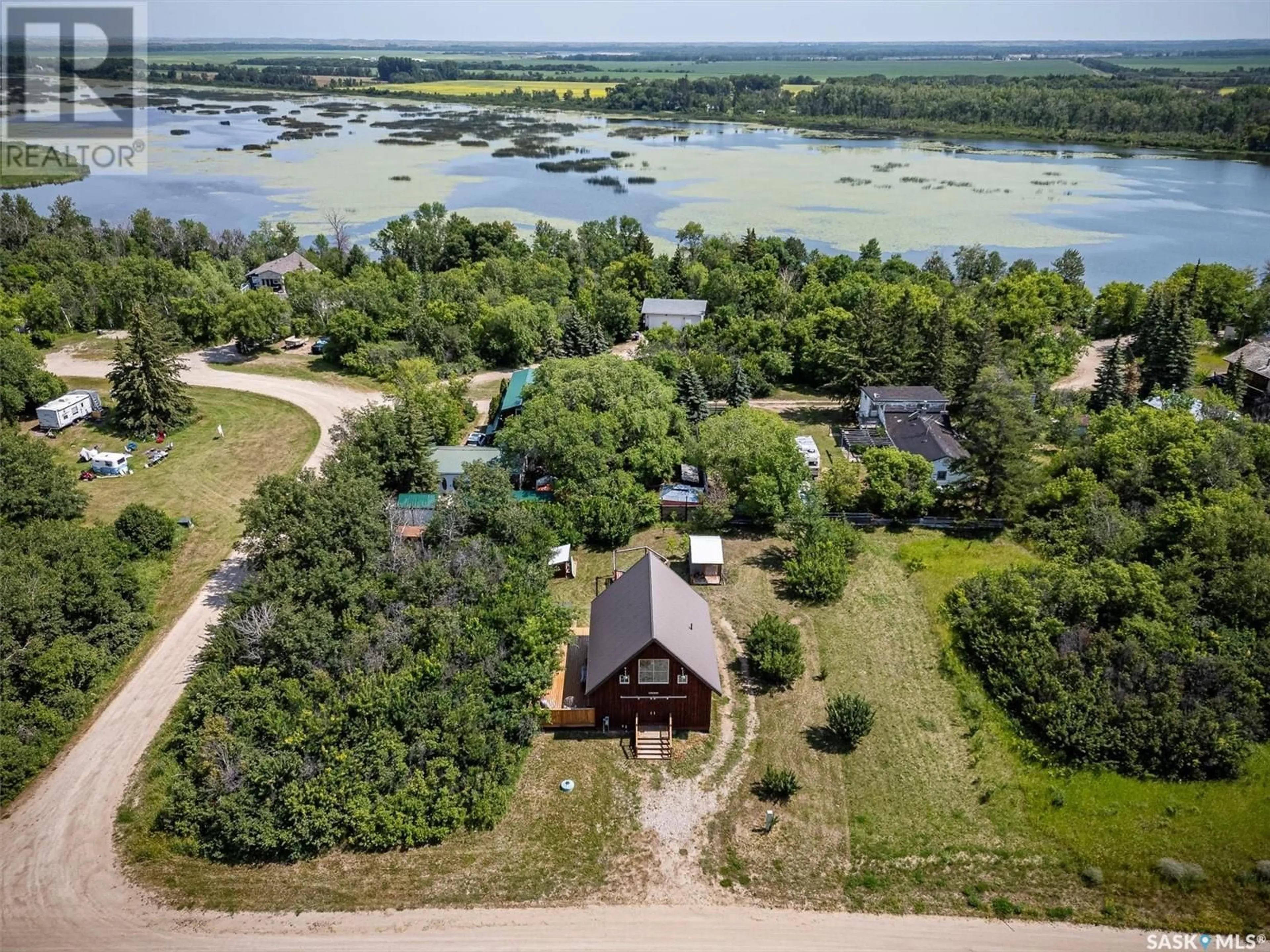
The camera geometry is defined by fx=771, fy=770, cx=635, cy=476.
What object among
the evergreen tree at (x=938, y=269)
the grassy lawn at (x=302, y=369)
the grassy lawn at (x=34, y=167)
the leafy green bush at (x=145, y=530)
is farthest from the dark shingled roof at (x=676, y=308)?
the grassy lawn at (x=34, y=167)

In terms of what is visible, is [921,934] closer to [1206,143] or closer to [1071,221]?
[1071,221]

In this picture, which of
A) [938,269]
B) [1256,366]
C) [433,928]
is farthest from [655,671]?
[938,269]

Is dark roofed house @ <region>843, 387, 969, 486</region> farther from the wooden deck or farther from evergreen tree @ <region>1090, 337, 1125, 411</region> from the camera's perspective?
the wooden deck

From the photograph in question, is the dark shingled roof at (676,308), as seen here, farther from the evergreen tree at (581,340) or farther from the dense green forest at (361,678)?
the dense green forest at (361,678)

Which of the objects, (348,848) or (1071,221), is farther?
(1071,221)

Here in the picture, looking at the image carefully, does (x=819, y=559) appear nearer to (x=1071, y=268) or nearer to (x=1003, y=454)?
(x=1003, y=454)

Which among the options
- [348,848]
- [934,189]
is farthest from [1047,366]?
[934,189]
